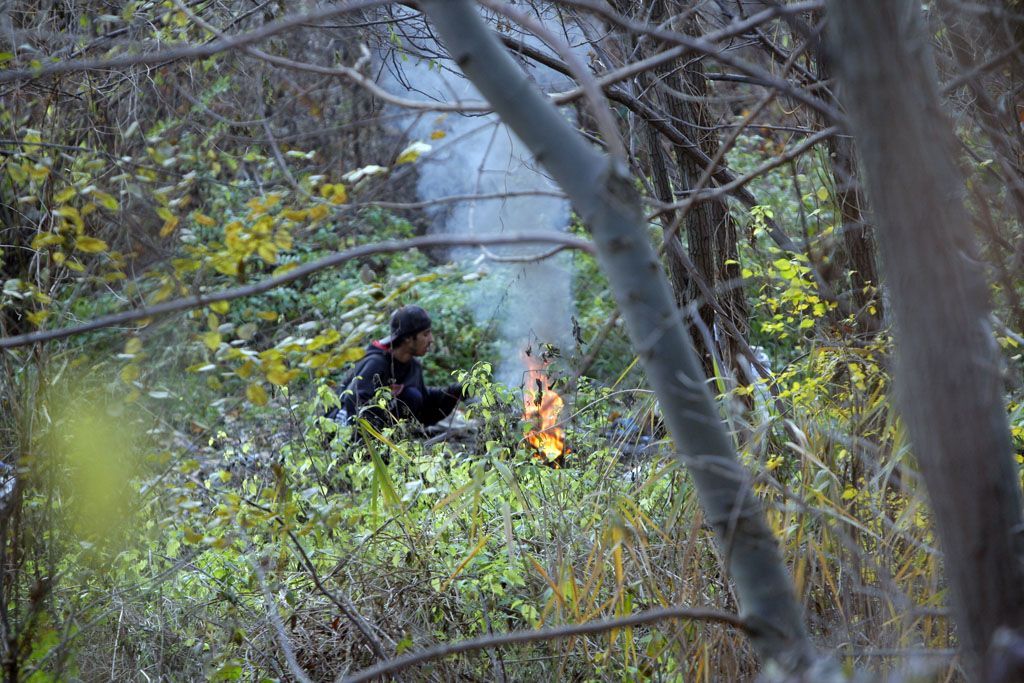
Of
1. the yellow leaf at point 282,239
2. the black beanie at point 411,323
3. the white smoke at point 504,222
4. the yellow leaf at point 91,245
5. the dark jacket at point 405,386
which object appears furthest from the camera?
the white smoke at point 504,222

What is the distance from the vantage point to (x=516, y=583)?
10.7 feet

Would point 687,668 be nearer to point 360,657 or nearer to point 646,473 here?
point 646,473

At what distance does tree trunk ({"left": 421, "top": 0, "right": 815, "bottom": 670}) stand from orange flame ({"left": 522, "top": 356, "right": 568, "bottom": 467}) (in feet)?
6.66

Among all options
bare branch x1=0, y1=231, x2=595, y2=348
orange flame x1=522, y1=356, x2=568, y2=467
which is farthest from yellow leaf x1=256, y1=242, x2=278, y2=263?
orange flame x1=522, y1=356, x2=568, y2=467

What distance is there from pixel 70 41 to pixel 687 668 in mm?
3387

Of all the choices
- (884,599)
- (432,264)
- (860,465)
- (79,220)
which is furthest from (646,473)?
(432,264)

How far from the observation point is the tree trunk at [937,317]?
1.46 m

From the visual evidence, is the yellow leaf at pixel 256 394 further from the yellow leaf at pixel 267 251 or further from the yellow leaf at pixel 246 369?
the yellow leaf at pixel 267 251

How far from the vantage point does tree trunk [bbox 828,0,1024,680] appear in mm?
1462

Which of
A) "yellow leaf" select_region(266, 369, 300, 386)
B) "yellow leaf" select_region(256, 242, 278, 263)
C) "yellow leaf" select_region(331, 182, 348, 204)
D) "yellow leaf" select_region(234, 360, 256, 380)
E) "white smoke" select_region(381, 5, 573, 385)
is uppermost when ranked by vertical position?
"white smoke" select_region(381, 5, 573, 385)

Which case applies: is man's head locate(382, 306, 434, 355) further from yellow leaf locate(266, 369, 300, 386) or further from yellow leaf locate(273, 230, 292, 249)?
yellow leaf locate(266, 369, 300, 386)

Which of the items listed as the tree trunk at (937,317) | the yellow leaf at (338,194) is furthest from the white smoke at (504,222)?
the tree trunk at (937,317)

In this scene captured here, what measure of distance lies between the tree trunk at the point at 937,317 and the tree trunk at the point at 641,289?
31cm

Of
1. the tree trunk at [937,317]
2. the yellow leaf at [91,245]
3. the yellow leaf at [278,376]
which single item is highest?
the yellow leaf at [91,245]
